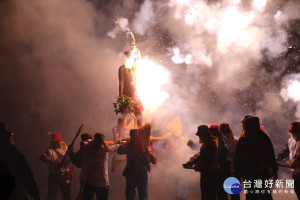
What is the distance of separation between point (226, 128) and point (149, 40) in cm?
889

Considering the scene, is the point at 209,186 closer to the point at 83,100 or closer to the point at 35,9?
the point at 83,100

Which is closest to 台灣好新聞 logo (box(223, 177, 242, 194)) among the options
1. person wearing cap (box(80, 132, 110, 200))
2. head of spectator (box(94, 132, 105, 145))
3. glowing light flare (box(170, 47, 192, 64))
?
person wearing cap (box(80, 132, 110, 200))

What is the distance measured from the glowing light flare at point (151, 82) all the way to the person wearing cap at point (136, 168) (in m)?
2.62

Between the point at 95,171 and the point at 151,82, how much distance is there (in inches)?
247

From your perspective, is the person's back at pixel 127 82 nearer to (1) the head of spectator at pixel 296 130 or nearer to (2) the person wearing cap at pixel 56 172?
(2) the person wearing cap at pixel 56 172

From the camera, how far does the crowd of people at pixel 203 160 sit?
3.33m

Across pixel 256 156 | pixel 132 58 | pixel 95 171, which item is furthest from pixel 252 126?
pixel 132 58

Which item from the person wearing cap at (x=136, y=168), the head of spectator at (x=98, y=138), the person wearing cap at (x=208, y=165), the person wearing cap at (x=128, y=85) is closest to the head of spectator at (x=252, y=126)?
the person wearing cap at (x=208, y=165)

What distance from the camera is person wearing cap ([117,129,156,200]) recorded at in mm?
5652

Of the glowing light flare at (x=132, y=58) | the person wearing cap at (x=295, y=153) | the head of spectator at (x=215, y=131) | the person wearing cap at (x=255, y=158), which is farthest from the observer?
the glowing light flare at (x=132, y=58)

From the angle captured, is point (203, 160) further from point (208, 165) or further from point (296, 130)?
point (296, 130)

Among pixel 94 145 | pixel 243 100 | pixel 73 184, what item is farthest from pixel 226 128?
pixel 243 100

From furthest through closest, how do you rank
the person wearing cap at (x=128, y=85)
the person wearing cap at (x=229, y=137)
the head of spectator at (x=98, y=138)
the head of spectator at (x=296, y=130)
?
1. the person wearing cap at (x=128, y=85)
2. the person wearing cap at (x=229, y=137)
3. the head of spectator at (x=98, y=138)
4. the head of spectator at (x=296, y=130)

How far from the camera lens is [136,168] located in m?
5.63
